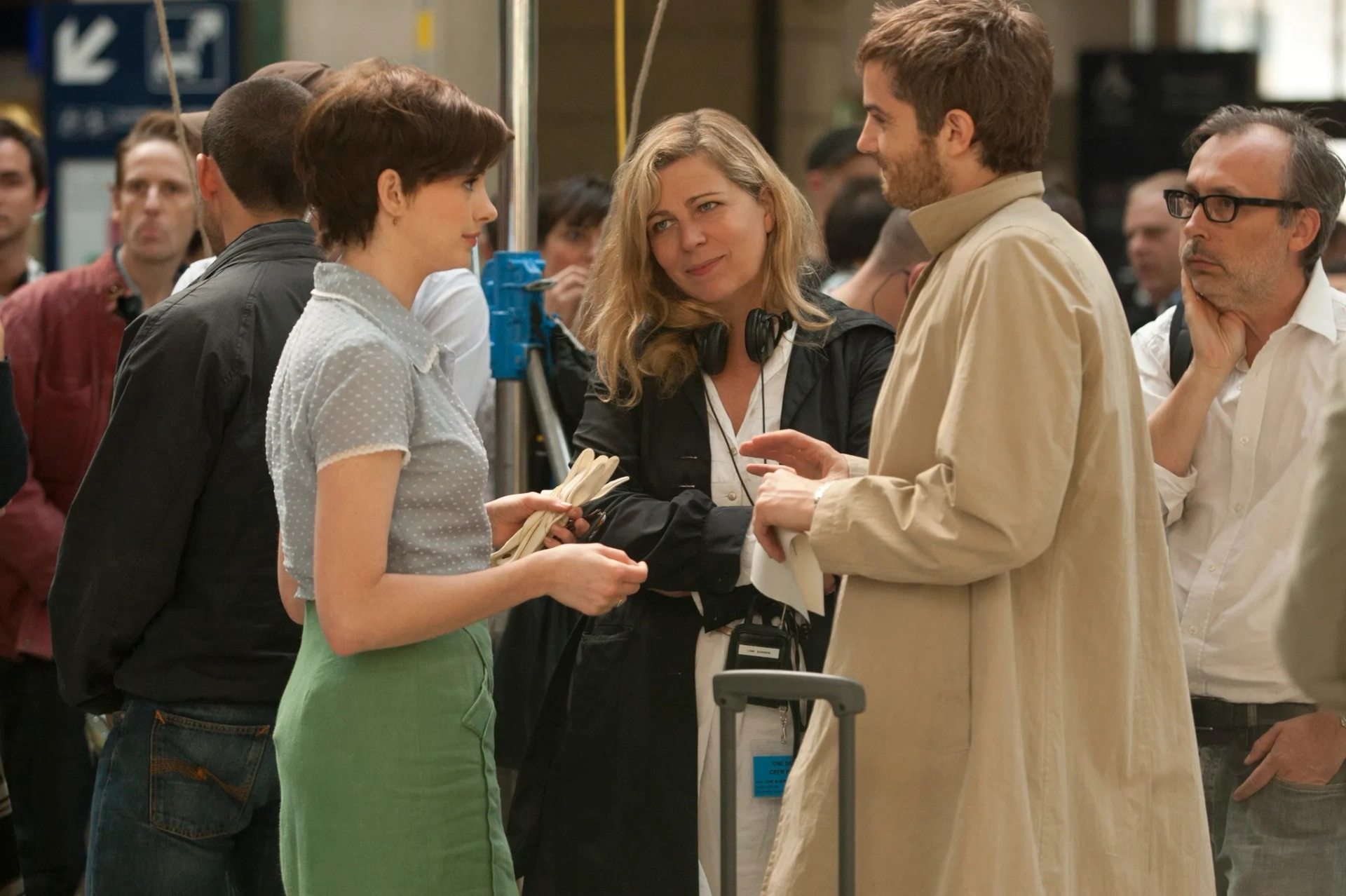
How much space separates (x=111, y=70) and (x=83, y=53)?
0.15 metres

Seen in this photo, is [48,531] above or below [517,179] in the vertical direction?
below

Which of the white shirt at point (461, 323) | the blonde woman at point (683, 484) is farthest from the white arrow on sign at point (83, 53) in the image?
the blonde woman at point (683, 484)

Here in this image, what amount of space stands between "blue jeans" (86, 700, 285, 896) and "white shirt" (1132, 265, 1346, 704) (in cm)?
154

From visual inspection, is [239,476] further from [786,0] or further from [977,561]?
[786,0]

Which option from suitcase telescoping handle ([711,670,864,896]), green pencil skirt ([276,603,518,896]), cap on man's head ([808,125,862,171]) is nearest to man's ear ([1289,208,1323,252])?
suitcase telescoping handle ([711,670,864,896])

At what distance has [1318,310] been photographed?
8.68 ft

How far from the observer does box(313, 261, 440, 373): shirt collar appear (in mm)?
2035

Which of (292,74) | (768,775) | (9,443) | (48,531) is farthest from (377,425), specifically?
(48,531)

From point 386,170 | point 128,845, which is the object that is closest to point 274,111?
point 386,170

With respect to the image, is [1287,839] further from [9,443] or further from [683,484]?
[9,443]

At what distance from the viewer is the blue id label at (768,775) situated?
2629 mm

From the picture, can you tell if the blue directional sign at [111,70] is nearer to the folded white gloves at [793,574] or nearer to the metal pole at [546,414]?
the metal pole at [546,414]

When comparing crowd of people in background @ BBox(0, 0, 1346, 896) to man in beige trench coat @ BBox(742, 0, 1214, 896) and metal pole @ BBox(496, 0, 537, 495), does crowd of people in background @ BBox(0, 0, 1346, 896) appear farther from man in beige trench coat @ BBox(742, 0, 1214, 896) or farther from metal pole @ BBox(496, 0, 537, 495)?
metal pole @ BBox(496, 0, 537, 495)

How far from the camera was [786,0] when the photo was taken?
7.79 meters
